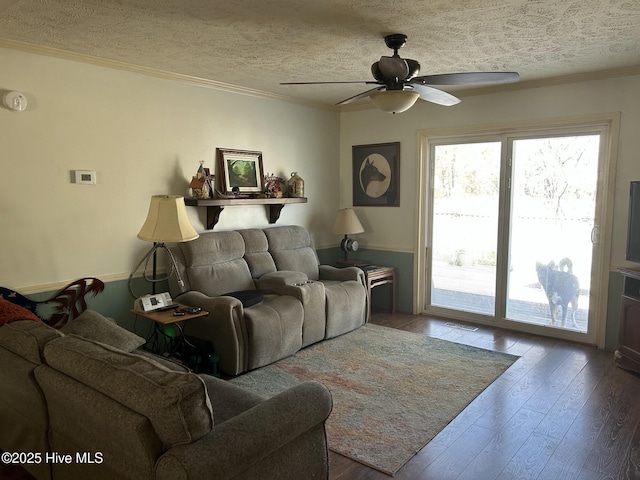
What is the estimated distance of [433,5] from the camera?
2539 mm

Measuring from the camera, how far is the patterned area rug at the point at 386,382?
276 centimetres

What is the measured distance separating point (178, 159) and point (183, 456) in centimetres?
313

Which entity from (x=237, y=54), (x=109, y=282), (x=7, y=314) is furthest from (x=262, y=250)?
(x=7, y=314)

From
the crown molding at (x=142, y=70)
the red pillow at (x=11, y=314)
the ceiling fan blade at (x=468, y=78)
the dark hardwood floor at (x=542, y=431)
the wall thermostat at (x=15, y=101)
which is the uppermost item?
the crown molding at (x=142, y=70)

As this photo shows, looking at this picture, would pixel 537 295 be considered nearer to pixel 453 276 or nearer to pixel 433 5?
pixel 453 276

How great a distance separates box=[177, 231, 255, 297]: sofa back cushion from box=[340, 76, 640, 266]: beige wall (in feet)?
6.30

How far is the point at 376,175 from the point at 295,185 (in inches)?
42.0

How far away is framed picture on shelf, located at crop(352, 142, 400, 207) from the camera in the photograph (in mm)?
5508

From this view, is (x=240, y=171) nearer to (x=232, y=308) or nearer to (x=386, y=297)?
(x=232, y=308)

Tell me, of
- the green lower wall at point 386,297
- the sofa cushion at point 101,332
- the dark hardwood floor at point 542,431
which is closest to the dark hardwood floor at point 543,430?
the dark hardwood floor at point 542,431

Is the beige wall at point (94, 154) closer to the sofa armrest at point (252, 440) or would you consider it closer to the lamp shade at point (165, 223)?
the lamp shade at point (165, 223)

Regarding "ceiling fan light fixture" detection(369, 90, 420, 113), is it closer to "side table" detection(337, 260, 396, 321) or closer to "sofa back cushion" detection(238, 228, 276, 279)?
"sofa back cushion" detection(238, 228, 276, 279)

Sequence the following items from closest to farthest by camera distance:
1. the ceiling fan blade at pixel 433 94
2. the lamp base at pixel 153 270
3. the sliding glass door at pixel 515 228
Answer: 1. the ceiling fan blade at pixel 433 94
2. the lamp base at pixel 153 270
3. the sliding glass door at pixel 515 228

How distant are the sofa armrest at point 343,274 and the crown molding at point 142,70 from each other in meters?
1.92
